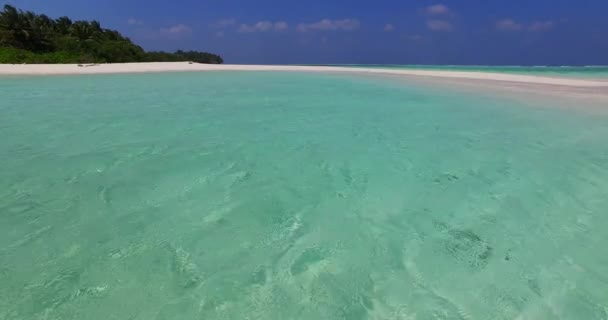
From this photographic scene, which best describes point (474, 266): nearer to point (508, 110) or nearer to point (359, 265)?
point (359, 265)

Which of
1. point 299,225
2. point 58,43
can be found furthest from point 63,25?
point 299,225

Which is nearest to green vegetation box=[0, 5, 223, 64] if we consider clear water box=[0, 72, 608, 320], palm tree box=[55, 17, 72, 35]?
palm tree box=[55, 17, 72, 35]

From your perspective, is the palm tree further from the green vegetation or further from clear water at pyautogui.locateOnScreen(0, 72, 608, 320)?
clear water at pyautogui.locateOnScreen(0, 72, 608, 320)

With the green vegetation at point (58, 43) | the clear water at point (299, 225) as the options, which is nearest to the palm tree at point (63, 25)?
the green vegetation at point (58, 43)

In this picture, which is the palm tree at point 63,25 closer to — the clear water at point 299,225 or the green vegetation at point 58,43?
the green vegetation at point 58,43

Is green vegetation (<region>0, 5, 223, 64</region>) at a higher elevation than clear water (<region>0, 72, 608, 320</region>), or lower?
higher

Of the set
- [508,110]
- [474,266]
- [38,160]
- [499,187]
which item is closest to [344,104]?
[508,110]
